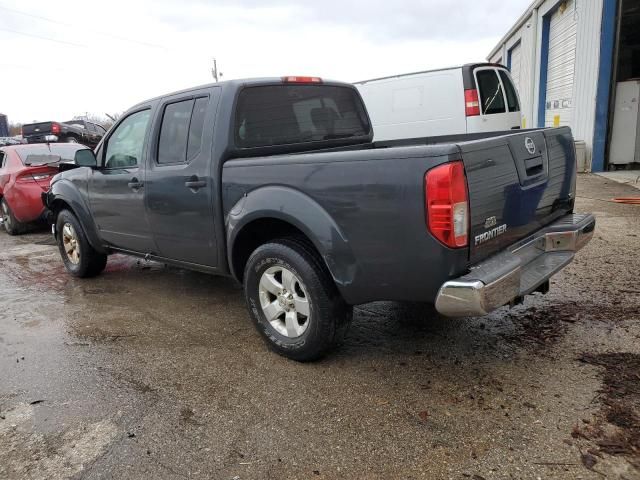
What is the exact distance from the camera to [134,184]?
14.8 ft

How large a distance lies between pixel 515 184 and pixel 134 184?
3191 mm

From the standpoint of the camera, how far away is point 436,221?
102 inches

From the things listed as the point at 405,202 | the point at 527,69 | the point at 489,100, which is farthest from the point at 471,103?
the point at 527,69

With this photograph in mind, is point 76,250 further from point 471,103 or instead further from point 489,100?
point 489,100

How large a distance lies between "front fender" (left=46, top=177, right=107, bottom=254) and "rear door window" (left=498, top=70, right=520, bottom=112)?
7.12 metres

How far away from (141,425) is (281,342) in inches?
40.7

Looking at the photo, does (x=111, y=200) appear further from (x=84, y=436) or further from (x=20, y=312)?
(x=84, y=436)

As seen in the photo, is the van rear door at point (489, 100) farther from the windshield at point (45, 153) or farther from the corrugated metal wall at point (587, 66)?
the windshield at point (45, 153)

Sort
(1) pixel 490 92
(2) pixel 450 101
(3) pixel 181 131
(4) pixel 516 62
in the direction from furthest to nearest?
(4) pixel 516 62 → (2) pixel 450 101 → (1) pixel 490 92 → (3) pixel 181 131

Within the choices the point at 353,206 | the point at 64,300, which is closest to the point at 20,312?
the point at 64,300

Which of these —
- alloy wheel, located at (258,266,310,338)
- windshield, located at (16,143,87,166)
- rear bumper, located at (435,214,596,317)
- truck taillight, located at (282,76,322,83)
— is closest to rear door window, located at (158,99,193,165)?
truck taillight, located at (282,76,322,83)

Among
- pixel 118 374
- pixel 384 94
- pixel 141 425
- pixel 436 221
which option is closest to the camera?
pixel 436 221

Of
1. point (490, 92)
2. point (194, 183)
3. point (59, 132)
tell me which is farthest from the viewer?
point (59, 132)

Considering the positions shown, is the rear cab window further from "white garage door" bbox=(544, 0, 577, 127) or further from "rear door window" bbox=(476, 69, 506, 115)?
"white garage door" bbox=(544, 0, 577, 127)
